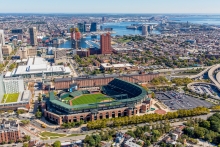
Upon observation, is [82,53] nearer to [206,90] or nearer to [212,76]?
[212,76]

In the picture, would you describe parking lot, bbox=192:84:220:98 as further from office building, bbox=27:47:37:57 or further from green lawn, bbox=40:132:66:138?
office building, bbox=27:47:37:57

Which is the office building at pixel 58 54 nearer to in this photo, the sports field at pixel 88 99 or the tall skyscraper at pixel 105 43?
the tall skyscraper at pixel 105 43

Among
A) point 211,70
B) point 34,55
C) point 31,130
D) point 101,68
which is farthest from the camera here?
point 34,55

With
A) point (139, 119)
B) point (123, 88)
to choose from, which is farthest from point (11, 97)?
point (139, 119)

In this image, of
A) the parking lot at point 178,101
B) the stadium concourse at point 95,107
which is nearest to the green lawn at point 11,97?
the stadium concourse at point 95,107

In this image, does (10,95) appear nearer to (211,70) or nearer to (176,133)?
(176,133)

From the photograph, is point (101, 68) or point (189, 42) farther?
Result: point (189, 42)

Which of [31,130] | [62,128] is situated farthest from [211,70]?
[31,130]
